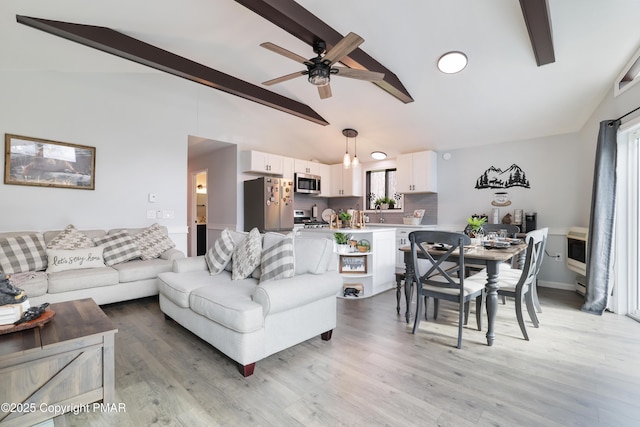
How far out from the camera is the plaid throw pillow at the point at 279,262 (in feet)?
8.05

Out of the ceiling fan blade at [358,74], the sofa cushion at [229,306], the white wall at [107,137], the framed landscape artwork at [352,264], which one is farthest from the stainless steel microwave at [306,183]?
the sofa cushion at [229,306]

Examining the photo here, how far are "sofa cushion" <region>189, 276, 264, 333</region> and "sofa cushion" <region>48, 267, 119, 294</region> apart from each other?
1653mm

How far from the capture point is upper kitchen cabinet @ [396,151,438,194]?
18.0 ft

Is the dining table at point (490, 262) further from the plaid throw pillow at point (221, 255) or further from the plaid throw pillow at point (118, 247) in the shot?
the plaid throw pillow at point (118, 247)

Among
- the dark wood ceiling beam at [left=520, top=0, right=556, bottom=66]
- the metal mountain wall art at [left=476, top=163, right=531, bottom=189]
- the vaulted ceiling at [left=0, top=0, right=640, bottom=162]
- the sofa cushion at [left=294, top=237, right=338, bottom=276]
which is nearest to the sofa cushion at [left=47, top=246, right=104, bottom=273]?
the vaulted ceiling at [left=0, top=0, right=640, bottom=162]

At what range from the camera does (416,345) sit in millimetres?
2535

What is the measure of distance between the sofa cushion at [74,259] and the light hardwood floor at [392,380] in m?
1.10

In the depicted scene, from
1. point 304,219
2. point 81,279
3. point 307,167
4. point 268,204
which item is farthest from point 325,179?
point 81,279

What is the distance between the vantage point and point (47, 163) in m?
3.77

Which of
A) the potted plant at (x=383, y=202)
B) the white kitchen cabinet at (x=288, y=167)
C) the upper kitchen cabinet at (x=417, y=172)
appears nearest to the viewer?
the upper kitchen cabinet at (x=417, y=172)

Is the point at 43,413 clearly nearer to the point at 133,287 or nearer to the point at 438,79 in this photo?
the point at 133,287

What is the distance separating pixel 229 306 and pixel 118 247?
8.74 feet

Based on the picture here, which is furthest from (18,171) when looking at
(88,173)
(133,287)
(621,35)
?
(621,35)

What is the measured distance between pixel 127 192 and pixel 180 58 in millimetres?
2052
